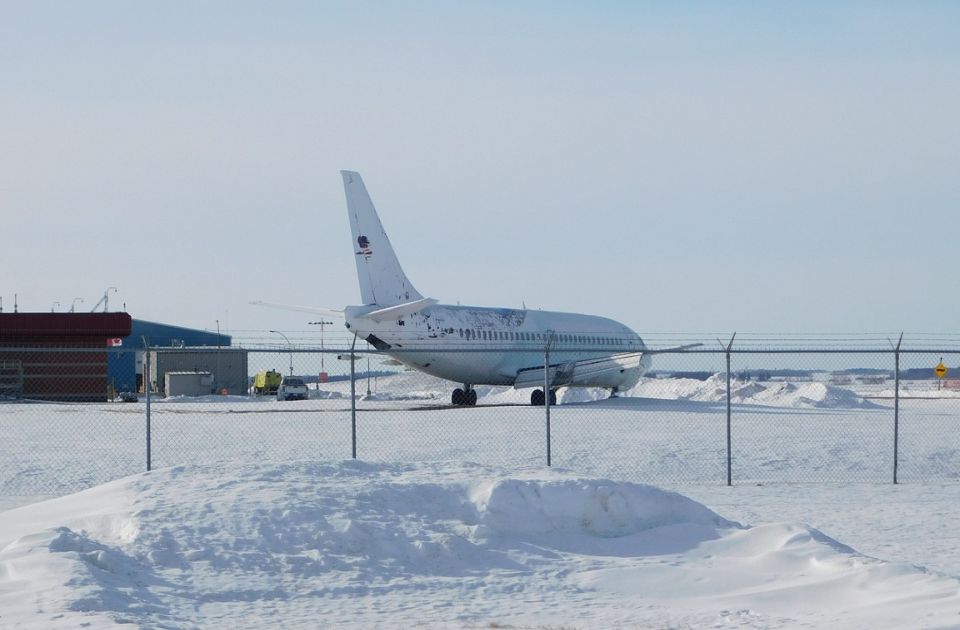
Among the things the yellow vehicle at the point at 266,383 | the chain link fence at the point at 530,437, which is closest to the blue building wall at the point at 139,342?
the yellow vehicle at the point at 266,383

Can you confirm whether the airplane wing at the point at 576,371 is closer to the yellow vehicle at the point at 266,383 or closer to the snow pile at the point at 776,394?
→ the snow pile at the point at 776,394

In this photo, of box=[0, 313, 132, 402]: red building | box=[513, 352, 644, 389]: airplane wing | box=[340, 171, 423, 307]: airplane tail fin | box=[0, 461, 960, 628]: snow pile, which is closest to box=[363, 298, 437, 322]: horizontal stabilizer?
box=[340, 171, 423, 307]: airplane tail fin

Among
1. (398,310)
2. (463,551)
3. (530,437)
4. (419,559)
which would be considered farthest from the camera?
(398,310)

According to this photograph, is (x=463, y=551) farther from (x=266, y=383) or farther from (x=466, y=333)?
(x=266, y=383)

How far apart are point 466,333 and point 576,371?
11.7 ft

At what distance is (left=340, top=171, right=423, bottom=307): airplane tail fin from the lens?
29844 millimetres

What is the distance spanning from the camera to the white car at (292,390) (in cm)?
4694

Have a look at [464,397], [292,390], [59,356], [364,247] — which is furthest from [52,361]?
[364,247]

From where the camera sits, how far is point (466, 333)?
104 ft

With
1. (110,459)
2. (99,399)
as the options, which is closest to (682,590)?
(110,459)

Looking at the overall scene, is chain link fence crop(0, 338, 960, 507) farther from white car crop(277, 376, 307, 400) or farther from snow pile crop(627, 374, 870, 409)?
white car crop(277, 376, 307, 400)

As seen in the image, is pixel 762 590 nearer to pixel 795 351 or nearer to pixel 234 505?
pixel 234 505

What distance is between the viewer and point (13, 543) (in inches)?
344

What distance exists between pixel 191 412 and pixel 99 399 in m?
11.4
